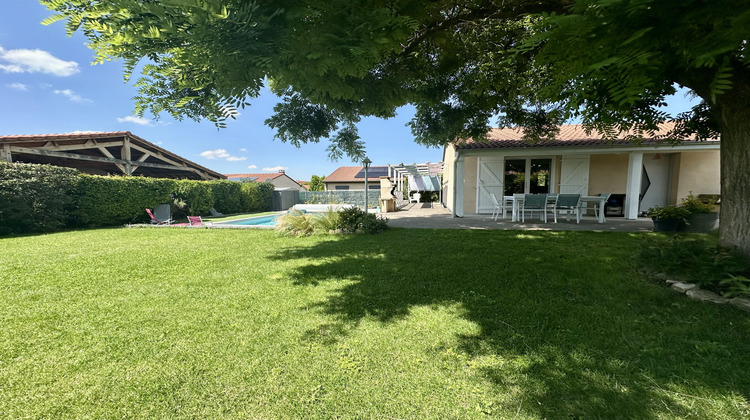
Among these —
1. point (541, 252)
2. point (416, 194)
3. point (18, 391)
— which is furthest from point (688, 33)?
point (416, 194)

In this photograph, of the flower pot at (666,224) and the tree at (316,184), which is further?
the tree at (316,184)

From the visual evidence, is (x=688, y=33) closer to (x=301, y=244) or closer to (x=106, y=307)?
(x=106, y=307)

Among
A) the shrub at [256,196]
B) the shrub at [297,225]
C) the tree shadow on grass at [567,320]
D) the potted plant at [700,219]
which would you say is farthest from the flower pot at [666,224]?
the shrub at [256,196]

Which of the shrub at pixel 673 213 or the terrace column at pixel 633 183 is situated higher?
the terrace column at pixel 633 183

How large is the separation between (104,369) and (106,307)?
1560mm

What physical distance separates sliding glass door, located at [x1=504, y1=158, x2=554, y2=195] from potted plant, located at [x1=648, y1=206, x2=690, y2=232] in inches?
183

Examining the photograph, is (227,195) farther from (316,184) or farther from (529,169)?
(316,184)

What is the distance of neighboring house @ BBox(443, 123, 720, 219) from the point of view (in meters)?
10.1

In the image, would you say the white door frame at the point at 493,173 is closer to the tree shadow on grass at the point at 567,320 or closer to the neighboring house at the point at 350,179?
the tree shadow on grass at the point at 567,320

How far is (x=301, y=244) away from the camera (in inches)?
265

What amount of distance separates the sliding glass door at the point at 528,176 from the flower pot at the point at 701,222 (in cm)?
485

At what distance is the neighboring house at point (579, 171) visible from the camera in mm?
10148

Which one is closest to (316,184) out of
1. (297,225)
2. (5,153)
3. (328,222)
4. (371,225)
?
(5,153)

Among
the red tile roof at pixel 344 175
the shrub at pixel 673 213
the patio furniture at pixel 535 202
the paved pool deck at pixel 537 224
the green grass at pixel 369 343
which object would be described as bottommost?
the green grass at pixel 369 343
